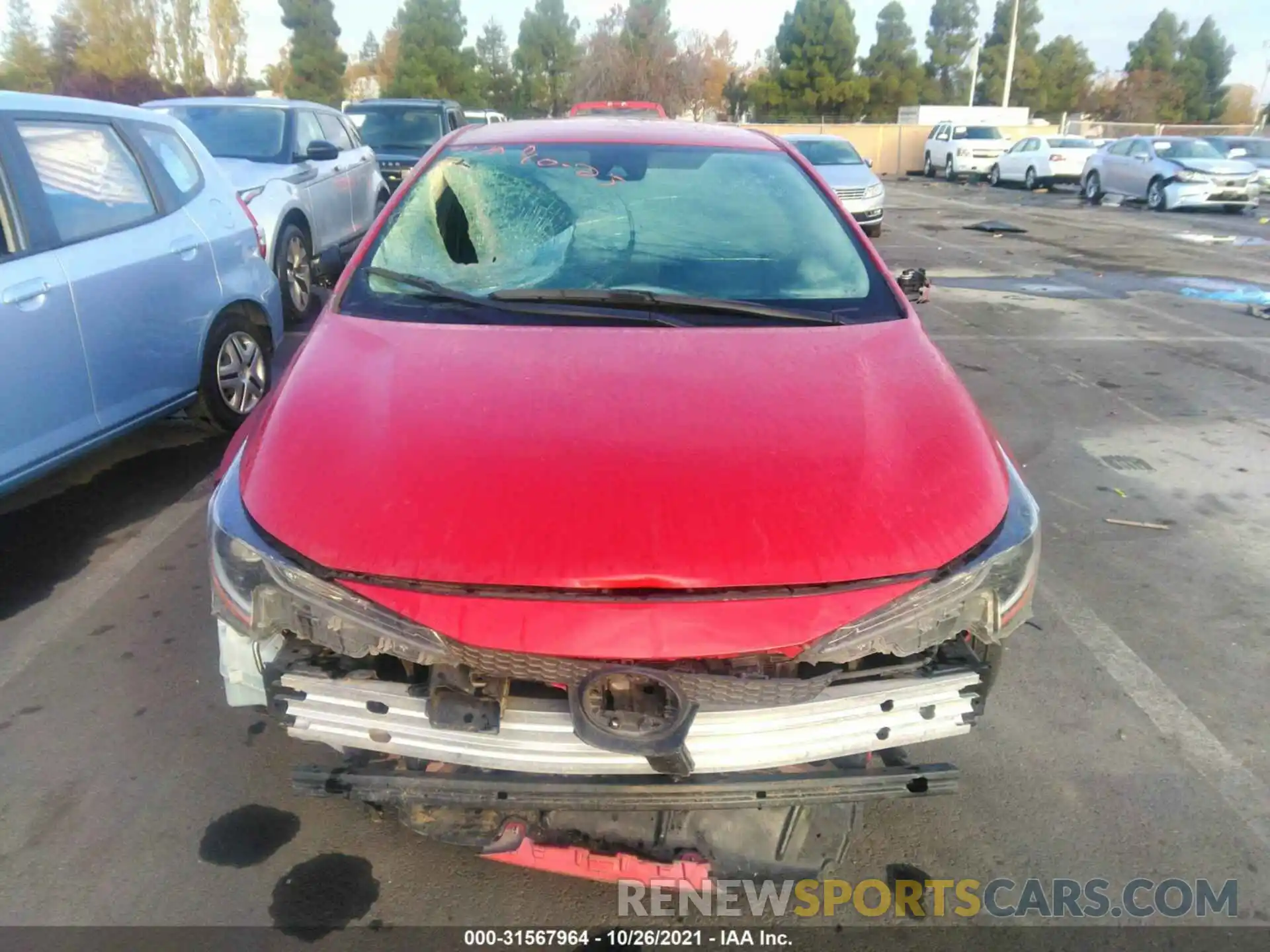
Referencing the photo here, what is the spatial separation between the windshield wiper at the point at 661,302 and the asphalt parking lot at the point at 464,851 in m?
1.33

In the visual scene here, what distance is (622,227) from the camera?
10.9 ft

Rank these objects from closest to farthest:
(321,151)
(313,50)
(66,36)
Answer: (321,151) < (66,36) < (313,50)

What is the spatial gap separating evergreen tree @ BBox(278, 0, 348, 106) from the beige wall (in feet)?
72.5

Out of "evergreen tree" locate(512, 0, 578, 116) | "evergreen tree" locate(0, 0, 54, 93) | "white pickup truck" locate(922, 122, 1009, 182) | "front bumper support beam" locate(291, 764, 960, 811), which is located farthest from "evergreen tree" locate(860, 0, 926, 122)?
"front bumper support beam" locate(291, 764, 960, 811)

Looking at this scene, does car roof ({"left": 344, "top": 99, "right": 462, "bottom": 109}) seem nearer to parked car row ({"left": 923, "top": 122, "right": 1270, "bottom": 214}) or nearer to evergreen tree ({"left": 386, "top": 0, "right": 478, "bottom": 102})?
parked car row ({"left": 923, "top": 122, "right": 1270, "bottom": 214})

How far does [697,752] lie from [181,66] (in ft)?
144

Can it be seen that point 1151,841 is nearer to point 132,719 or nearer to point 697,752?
point 697,752

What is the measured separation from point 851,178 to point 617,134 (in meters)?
12.6

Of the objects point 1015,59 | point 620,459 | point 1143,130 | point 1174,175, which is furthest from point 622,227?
point 1015,59

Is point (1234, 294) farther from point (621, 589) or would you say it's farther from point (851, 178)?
point (621, 589)

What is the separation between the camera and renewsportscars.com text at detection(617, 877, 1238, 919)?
7.81 feet

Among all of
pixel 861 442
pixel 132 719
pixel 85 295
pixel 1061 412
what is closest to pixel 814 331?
pixel 861 442

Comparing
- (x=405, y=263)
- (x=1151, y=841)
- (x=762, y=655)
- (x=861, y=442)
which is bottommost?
(x=1151, y=841)

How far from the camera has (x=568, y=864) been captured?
2.14 meters
